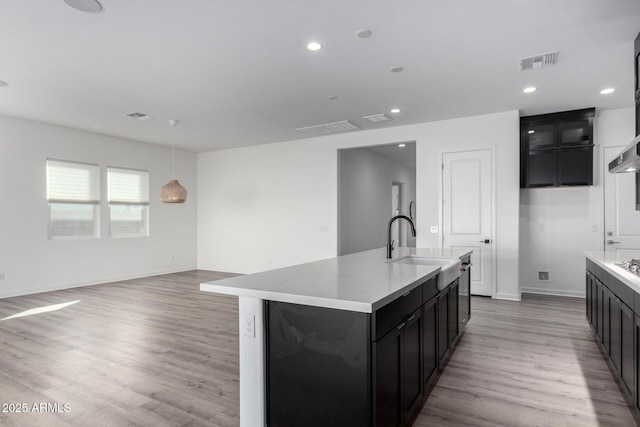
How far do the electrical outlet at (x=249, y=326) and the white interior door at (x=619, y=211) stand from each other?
5.87 metres

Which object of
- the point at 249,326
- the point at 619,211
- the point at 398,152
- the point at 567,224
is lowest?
the point at 249,326

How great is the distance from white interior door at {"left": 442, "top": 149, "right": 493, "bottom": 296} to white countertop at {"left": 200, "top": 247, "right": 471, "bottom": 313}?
11.7ft

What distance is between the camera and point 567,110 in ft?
17.3

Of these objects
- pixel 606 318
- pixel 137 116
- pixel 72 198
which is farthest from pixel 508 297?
pixel 72 198

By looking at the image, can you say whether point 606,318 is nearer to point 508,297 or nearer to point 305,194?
point 508,297

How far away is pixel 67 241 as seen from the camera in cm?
639

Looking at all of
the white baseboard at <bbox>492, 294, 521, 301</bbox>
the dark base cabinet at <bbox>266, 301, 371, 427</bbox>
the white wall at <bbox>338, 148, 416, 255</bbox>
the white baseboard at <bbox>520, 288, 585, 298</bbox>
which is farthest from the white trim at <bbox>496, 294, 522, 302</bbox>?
the dark base cabinet at <bbox>266, 301, 371, 427</bbox>

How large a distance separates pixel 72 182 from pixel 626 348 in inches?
308

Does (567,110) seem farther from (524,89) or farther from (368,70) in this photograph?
(368,70)

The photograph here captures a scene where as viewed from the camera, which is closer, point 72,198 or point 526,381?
point 526,381

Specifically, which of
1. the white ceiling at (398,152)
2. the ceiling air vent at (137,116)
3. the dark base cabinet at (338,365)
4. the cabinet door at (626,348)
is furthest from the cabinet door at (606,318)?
the ceiling air vent at (137,116)

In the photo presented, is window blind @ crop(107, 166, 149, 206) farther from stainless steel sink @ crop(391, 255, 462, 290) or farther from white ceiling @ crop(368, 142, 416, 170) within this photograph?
stainless steel sink @ crop(391, 255, 462, 290)

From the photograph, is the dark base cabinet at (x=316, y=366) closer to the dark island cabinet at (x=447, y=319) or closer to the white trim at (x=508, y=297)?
the dark island cabinet at (x=447, y=319)

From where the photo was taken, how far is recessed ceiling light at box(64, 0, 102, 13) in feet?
8.50
